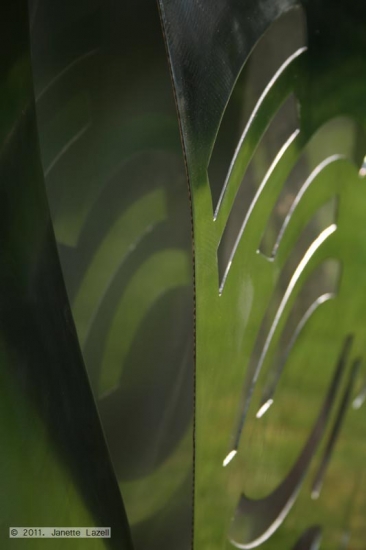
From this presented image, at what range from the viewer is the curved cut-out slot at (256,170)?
883 mm

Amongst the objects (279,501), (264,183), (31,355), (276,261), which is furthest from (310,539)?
(31,355)

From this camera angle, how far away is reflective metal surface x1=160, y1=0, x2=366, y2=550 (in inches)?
30.3

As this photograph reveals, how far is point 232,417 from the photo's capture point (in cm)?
94

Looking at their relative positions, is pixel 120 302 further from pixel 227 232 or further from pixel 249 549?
pixel 249 549

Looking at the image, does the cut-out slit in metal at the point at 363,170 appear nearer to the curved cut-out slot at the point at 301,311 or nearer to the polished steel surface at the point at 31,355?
the curved cut-out slot at the point at 301,311

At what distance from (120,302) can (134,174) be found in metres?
0.15

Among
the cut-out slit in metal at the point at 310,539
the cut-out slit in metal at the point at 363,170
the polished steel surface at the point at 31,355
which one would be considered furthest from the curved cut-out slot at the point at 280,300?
the cut-out slit in metal at the point at 310,539

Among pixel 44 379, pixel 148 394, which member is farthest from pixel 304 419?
pixel 44 379

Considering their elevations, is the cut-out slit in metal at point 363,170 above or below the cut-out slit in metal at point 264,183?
below

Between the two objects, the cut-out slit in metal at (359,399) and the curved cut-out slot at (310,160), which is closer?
the curved cut-out slot at (310,160)

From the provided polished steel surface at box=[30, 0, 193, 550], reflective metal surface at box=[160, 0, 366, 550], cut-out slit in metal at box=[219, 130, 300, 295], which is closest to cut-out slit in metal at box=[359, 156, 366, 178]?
reflective metal surface at box=[160, 0, 366, 550]

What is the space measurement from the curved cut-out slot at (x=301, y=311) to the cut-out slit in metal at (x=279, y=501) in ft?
0.41

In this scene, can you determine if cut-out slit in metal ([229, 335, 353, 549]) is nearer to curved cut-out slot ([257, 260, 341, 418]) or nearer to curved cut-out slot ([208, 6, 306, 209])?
curved cut-out slot ([257, 260, 341, 418])

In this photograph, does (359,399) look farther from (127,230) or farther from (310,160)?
(127,230)
